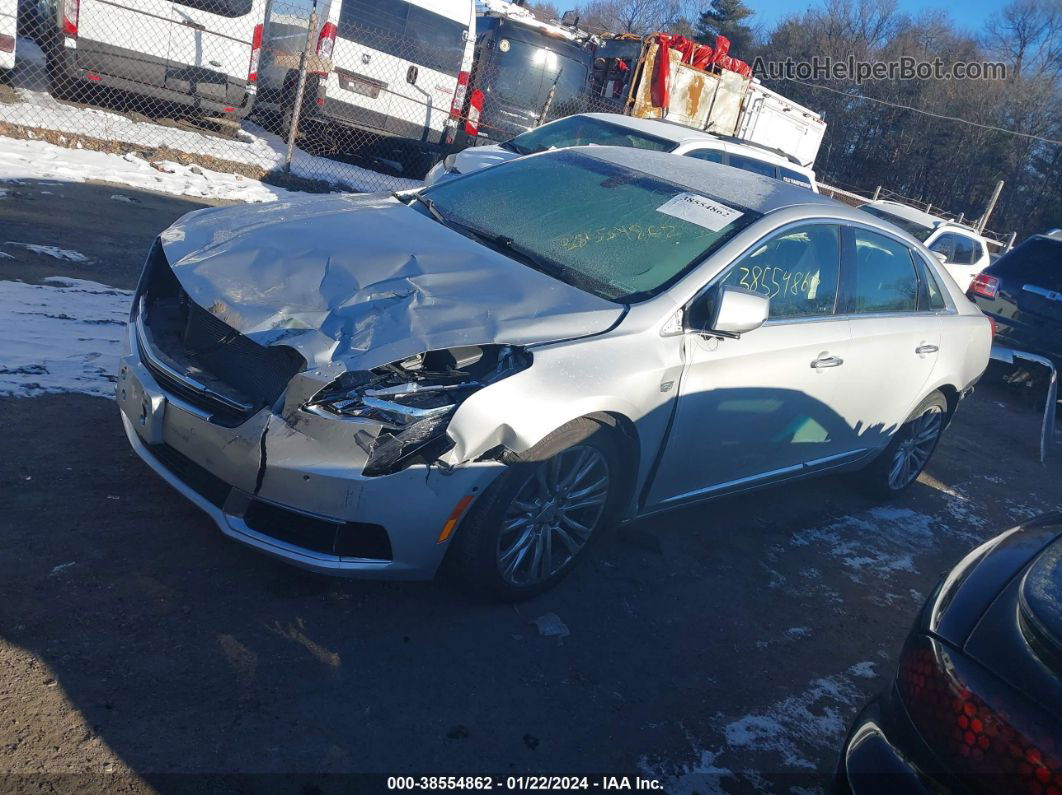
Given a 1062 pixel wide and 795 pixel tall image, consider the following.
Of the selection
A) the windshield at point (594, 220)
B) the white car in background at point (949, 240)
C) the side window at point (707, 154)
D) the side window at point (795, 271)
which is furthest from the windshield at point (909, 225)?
the windshield at point (594, 220)

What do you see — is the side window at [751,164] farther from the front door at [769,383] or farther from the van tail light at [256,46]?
the van tail light at [256,46]

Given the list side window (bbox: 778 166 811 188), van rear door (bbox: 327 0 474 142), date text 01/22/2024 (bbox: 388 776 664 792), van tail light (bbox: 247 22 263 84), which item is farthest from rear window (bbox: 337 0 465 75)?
date text 01/22/2024 (bbox: 388 776 664 792)

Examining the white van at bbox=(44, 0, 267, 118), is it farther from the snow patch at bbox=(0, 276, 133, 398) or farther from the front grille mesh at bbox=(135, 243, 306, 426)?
the front grille mesh at bbox=(135, 243, 306, 426)

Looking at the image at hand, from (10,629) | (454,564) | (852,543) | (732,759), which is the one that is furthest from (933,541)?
(10,629)

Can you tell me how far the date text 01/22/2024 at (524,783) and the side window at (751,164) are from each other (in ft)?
26.5

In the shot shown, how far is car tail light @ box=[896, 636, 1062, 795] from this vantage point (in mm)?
1991

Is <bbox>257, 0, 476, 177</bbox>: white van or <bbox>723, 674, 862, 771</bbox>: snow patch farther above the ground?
<bbox>257, 0, 476, 177</bbox>: white van

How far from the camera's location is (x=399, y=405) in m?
2.98

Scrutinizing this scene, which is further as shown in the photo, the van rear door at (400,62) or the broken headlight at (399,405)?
the van rear door at (400,62)

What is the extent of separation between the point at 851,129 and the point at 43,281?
47.4 meters

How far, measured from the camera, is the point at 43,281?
18.4ft

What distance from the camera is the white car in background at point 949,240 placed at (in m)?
13.6

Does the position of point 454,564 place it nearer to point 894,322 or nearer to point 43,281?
point 894,322

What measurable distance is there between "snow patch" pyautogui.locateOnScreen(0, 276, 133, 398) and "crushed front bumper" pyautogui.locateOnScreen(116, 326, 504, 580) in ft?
4.60
